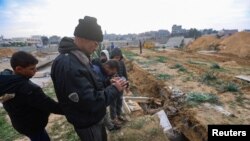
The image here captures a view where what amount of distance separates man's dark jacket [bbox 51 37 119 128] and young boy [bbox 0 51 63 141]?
310mm

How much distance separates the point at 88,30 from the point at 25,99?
0.96 m

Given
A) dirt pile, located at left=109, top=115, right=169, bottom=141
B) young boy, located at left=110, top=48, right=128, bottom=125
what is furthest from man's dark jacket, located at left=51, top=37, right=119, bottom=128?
young boy, located at left=110, top=48, right=128, bottom=125

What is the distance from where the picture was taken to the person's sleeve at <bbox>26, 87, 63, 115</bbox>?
8.86 ft

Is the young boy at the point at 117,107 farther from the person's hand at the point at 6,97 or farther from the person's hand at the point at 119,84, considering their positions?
the person's hand at the point at 6,97

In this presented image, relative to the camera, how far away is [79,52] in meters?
2.47

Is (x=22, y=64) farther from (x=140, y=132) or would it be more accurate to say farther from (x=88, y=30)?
(x=140, y=132)

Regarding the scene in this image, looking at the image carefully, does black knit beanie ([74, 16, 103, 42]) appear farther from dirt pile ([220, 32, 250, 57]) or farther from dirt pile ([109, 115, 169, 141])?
dirt pile ([220, 32, 250, 57])

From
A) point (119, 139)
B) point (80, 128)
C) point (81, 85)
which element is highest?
point (81, 85)

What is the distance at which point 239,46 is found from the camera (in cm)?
3058

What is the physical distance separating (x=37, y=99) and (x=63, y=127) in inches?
146

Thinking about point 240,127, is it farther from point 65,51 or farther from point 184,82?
point 184,82

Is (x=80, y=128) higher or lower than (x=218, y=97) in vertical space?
higher

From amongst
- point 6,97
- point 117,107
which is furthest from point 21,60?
point 117,107

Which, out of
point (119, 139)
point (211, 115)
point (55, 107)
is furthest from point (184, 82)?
point (55, 107)
